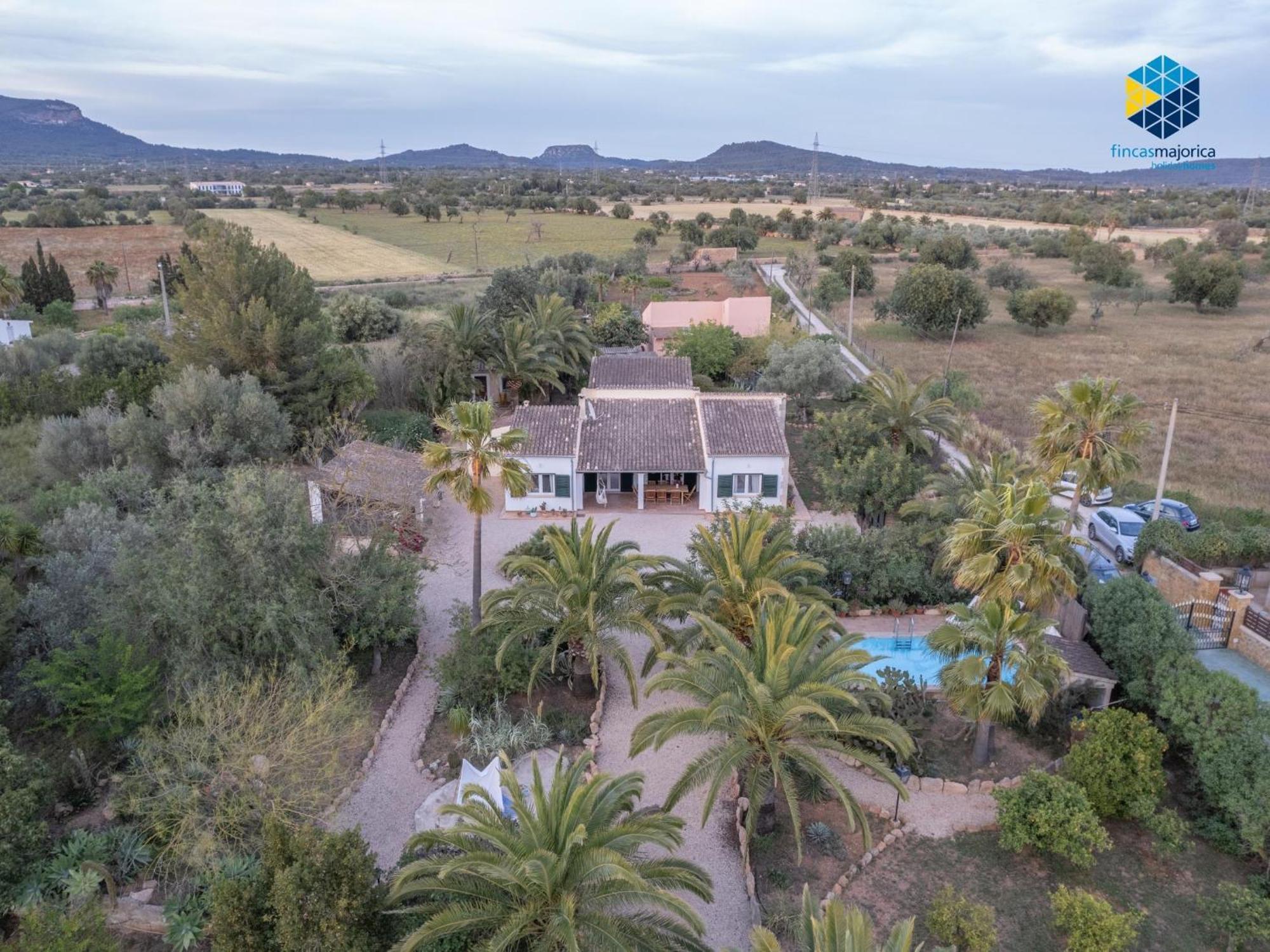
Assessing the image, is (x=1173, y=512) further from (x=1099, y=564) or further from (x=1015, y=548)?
(x=1015, y=548)

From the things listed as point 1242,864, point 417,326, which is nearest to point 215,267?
point 417,326

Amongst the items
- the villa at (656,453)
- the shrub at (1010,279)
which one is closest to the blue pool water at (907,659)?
the villa at (656,453)

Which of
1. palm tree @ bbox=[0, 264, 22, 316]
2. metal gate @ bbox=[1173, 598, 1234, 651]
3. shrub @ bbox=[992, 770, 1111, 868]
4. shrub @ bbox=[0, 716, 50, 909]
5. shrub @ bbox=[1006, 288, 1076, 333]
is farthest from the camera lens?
shrub @ bbox=[1006, 288, 1076, 333]

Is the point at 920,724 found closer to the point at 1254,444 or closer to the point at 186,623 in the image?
the point at 186,623

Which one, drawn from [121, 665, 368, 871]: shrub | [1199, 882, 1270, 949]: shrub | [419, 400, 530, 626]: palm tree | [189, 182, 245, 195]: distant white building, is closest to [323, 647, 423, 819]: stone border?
[121, 665, 368, 871]: shrub

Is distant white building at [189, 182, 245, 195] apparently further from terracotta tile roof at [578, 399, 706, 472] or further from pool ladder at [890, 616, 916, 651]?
pool ladder at [890, 616, 916, 651]

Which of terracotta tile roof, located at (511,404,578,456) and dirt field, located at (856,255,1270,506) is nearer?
terracotta tile roof, located at (511,404,578,456)
